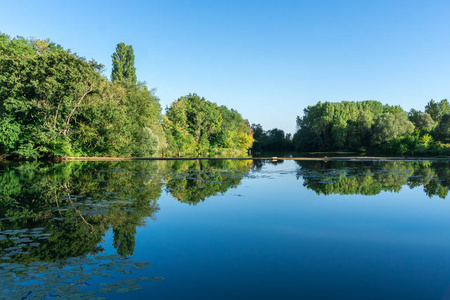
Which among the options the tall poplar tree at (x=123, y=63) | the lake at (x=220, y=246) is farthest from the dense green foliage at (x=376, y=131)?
the tall poplar tree at (x=123, y=63)

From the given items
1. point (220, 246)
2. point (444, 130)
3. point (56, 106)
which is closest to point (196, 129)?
point (56, 106)

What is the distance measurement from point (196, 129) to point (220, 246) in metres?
55.4

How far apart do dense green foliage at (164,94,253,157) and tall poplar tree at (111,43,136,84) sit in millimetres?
9110

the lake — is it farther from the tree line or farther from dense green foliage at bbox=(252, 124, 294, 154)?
dense green foliage at bbox=(252, 124, 294, 154)

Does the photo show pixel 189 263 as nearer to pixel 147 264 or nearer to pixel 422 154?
pixel 147 264

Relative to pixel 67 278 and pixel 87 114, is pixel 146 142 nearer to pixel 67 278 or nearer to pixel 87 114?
pixel 87 114

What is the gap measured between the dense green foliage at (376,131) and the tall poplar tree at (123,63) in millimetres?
48375

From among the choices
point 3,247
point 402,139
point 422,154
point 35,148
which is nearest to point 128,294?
point 3,247

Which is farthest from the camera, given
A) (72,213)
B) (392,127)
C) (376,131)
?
(376,131)

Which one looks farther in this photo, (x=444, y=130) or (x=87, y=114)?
(x=444, y=130)

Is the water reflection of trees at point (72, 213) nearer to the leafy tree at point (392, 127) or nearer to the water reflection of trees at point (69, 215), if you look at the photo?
the water reflection of trees at point (69, 215)

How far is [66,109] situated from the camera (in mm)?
33031

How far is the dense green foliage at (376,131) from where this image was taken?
52.3 metres

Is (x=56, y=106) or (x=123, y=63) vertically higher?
(x=123, y=63)
